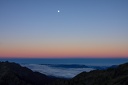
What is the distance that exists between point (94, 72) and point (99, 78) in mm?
7297

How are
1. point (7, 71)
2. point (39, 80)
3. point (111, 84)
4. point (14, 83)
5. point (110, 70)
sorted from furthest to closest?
point (39, 80)
point (7, 71)
point (14, 83)
point (110, 70)
point (111, 84)

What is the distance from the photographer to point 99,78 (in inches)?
2527

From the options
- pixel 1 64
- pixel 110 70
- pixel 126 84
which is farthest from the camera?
pixel 1 64

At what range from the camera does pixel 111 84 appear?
52.7m

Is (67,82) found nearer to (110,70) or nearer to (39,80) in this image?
(110,70)

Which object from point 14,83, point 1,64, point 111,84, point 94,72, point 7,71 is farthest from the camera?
point 1,64

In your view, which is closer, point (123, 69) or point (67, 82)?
point (123, 69)

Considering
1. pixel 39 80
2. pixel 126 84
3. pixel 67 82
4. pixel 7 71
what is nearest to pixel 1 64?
pixel 7 71

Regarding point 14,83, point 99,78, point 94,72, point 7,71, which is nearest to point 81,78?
point 94,72

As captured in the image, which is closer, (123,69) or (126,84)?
(126,84)

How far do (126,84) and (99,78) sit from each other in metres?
17.3

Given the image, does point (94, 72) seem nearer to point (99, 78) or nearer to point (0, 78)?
point (99, 78)

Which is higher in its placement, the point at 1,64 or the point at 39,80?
the point at 1,64

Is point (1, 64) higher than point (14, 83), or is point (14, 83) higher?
point (1, 64)
